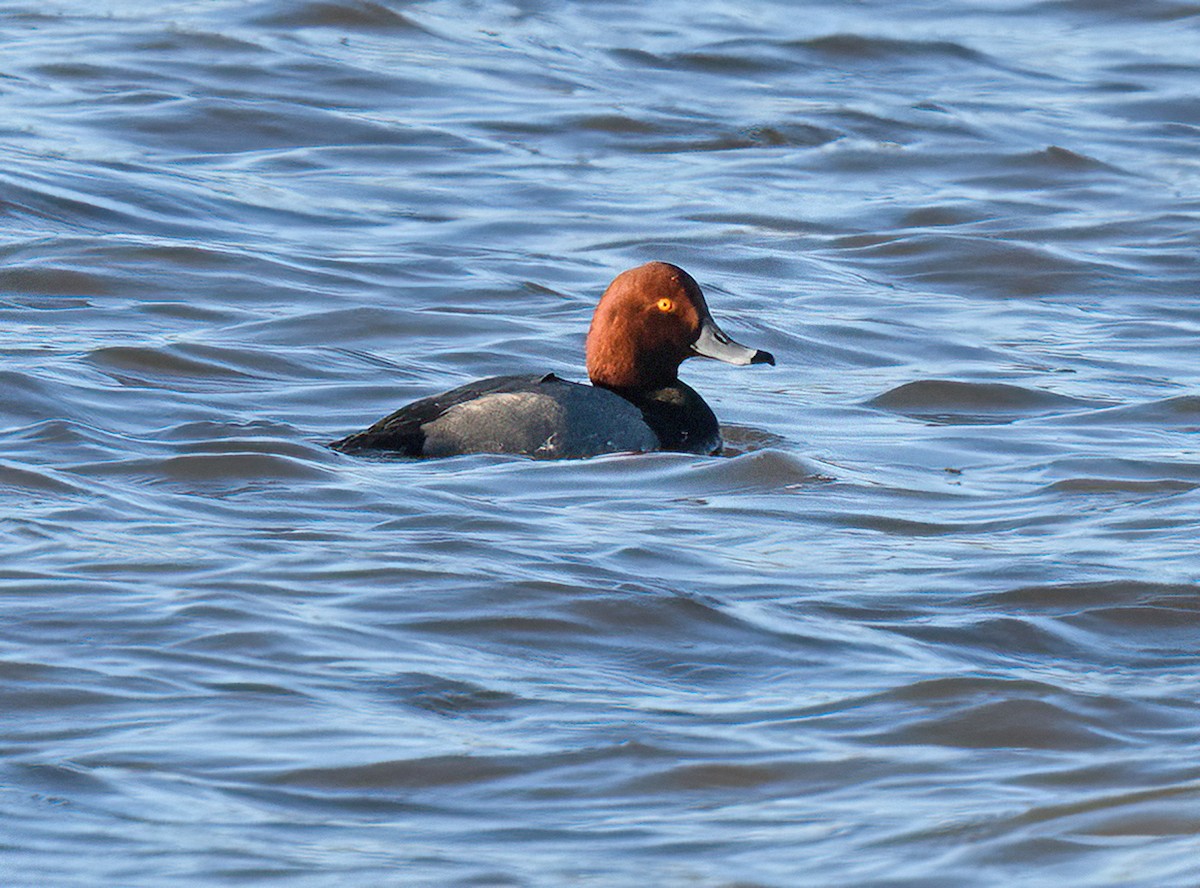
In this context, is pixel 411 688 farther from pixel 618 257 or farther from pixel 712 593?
pixel 618 257

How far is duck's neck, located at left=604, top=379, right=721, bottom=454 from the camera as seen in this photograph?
26.9ft

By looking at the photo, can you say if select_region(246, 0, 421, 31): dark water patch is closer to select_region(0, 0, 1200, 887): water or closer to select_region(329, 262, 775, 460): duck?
select_region(0, 0, 1200, 887): water

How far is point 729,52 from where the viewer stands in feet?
56.4

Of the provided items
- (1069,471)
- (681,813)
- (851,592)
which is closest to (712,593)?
(851,592)

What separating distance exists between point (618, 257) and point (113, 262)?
2.59 m

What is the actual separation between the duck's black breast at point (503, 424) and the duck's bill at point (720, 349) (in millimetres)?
714

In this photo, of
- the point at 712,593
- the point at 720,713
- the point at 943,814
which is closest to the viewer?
the point at 943,814

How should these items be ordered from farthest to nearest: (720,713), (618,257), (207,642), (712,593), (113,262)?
(618,257), (113,262), (712,593), (207,642), (720,713)

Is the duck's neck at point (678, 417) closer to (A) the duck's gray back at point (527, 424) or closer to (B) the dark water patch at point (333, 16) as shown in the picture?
(A) the duck's gray back at point (527, 424)

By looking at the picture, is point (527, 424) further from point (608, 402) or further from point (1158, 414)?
point (1158, 414)

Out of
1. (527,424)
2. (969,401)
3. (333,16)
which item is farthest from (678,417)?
(333,16)

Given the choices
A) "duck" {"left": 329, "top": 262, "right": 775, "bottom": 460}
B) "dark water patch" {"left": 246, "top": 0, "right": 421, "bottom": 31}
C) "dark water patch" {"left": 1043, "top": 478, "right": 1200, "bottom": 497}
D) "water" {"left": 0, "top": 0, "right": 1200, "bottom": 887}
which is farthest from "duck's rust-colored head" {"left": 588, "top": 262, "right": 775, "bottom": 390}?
"dark water patch" {"left": 246, "top": 0, "right": 421, "bottom": 31}

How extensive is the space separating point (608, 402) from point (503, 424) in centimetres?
47

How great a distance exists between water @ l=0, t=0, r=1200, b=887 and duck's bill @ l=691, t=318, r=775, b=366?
32 centimetres
